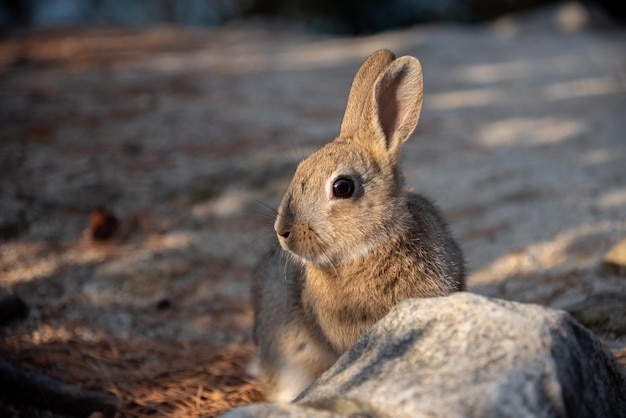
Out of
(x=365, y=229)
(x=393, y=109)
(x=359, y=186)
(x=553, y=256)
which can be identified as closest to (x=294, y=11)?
(x=553, y=256)

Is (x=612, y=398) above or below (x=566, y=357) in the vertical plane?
below

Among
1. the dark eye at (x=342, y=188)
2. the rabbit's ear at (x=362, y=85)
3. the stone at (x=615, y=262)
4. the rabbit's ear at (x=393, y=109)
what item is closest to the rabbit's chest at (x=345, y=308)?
the dark eye at (x=342, y=188)

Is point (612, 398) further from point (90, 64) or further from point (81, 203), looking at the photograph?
point (90, 64)

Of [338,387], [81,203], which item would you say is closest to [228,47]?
[81,203]

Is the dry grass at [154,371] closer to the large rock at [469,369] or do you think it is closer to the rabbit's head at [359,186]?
the rabbit's head at [359,186]

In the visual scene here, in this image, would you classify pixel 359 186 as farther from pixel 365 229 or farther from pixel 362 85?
pixel 362 85

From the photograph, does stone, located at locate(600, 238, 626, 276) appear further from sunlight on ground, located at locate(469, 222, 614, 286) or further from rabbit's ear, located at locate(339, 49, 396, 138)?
rabbit's ear, located at locate(339, 49, 396, 138)

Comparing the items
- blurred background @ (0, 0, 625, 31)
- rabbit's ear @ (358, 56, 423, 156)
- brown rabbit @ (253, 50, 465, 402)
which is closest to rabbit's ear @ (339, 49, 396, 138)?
brown rabbit @ (253, 50, 465, 402)
